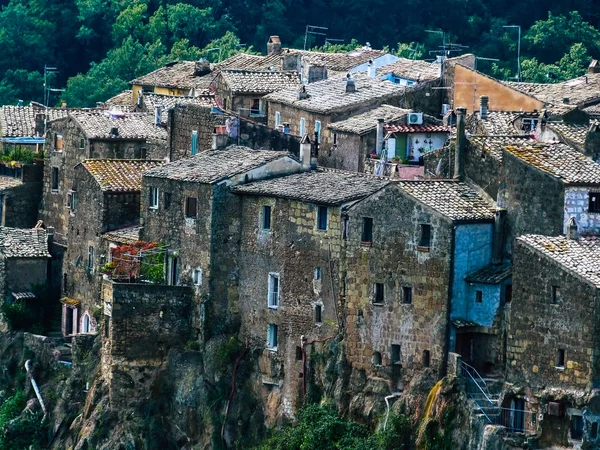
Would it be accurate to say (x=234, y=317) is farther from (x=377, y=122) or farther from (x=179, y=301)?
(x=377, y=122)

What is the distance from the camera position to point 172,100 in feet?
323

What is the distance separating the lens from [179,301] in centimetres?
8212

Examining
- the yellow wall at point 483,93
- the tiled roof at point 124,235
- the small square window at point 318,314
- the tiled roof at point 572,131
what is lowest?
the small square window at point 318,314

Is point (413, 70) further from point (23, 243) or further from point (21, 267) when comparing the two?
point (21, 267)

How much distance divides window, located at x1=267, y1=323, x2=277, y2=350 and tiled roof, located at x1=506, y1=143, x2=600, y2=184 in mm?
9391

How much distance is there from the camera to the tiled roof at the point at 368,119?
284ft

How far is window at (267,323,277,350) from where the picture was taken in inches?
3135

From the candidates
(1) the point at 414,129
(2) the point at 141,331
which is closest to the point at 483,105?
(1) the point at 414,129

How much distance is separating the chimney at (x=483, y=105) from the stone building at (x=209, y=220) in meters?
6.91

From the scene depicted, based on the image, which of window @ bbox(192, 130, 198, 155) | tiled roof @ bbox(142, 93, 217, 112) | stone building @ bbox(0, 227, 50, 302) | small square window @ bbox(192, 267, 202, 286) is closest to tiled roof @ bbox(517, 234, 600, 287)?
small square window @ bbox(192, 267, 202, 286)

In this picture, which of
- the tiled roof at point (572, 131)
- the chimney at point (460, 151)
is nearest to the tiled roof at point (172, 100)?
the tiled roof at point (572, 131)

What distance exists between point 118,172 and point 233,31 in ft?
162

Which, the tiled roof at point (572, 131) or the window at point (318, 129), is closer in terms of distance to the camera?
the tiled roof at point (572, 131)

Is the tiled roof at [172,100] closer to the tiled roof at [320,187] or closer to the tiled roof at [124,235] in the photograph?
the tiled roof at [124,235]
